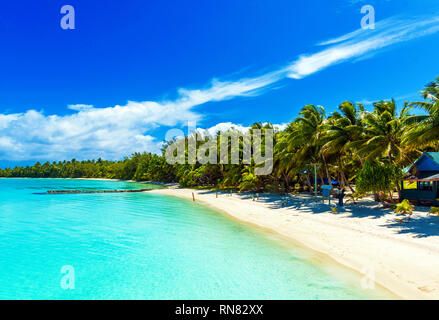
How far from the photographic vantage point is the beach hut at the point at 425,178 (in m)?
15.8

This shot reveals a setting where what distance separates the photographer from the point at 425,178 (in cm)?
1590

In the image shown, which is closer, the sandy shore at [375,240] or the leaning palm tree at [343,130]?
the sandy shore at [375,240]

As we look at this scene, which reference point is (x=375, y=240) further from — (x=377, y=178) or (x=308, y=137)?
(x=308, y=137)

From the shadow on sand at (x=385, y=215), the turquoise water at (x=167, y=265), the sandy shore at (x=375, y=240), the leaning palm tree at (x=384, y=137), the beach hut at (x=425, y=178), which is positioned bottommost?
the turquoise water at (x=167, y=265)

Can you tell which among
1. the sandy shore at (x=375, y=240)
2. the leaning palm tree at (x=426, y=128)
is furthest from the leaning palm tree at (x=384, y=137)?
the sandy shore at (x=375, y=240)

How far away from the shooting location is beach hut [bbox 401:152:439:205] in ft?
51.8

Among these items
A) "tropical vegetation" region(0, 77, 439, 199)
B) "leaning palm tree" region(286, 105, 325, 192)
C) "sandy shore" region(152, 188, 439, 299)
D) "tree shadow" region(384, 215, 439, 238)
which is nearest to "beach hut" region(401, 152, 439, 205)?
"tropical vegetation" region(0, 77, 439, 199)

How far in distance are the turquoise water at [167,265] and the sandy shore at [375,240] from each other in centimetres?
Result: 76

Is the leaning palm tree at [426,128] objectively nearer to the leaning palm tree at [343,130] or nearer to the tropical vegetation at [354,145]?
the tropical vegetation at [354,145]

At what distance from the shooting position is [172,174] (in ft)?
218
